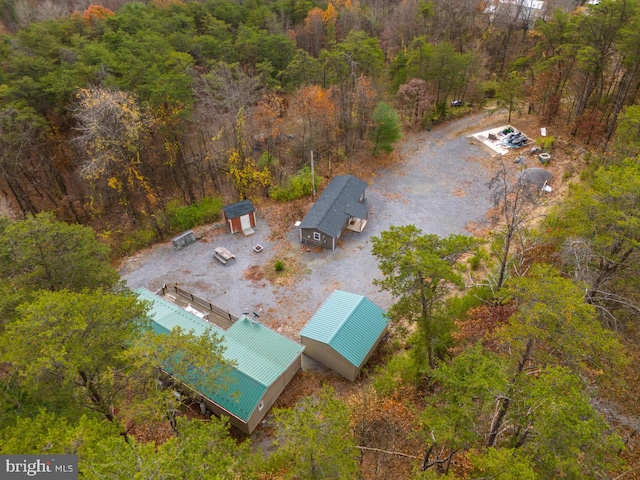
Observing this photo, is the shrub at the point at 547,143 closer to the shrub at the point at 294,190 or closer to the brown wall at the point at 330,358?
Answer: the shrub at the point at 294,190

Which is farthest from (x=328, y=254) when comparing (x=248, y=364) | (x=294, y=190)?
(x=248, y=364)

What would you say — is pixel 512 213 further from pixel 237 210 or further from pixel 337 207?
pixel 237 210

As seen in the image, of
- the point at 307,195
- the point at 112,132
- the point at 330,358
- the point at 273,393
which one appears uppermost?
the point at 112,132

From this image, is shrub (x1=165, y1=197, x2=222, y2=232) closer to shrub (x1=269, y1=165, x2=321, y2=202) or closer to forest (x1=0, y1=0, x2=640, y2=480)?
forest (x1=0, y1=0, x2=640, y2=480)

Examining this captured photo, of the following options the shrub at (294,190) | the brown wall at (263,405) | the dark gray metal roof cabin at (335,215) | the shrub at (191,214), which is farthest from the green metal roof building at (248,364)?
the shrub at (294,190)

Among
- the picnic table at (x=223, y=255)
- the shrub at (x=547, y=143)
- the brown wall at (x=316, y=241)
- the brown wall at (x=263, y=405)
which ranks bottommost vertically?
the brown wall at (x=263, y=405)

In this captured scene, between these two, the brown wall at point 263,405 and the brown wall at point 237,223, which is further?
the brown wall at point 237,223

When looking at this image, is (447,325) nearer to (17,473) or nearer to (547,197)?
(17,473)
